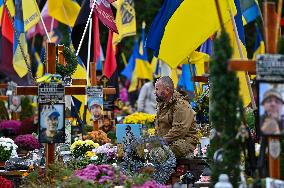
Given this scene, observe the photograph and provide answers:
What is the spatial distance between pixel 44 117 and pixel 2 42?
1065cm

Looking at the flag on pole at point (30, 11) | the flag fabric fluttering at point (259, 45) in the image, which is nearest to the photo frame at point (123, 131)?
the flag on pole at point (30, 11)

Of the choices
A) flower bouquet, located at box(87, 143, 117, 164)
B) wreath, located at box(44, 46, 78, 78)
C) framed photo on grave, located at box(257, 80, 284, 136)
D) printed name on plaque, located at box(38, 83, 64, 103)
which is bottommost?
flower bouquet, located at box(87, 143, 117, 164)

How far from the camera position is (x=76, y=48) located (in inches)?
640

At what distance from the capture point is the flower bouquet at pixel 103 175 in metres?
8.94

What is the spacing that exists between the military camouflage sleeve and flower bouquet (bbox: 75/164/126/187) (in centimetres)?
257

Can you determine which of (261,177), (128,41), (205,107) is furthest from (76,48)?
(128,41)

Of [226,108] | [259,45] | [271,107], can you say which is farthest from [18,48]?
[259,45]

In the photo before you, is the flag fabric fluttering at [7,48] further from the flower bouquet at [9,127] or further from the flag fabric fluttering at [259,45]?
the flag fabric fluttering at [259,45]

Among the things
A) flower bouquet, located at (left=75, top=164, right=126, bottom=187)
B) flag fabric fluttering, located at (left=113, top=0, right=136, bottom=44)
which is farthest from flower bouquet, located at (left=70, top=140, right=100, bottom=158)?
flag fabric fluttering, located at (left=113, top=0, right=136, bottom=44)

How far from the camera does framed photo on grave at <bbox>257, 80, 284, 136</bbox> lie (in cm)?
756

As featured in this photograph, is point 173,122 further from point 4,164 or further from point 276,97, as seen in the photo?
point 276,97

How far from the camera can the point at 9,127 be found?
1842 centimetres

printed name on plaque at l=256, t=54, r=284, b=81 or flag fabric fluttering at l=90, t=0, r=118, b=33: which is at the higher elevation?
flag fabric fluttering at l=90, t=0, r=118, b=33

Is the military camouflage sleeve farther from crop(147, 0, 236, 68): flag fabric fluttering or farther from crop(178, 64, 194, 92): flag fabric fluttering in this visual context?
crop(178, 64, 194, 92): flag fabric fluttering
